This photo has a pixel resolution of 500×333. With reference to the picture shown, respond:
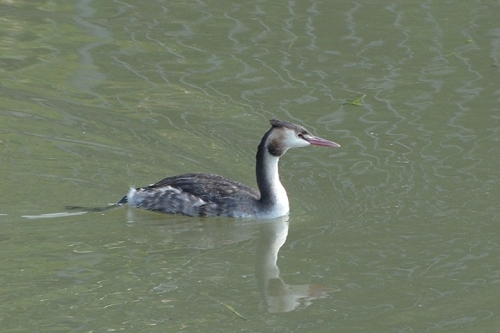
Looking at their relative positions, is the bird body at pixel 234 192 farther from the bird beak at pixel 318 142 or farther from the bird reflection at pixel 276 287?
the bird reflection at pixel 276 287

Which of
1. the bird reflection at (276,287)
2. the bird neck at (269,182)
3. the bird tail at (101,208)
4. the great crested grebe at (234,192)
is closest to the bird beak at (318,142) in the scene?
the great crested grebe at (234,192)

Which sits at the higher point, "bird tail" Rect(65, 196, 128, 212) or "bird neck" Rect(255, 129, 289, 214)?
"bird neck" Rect(255, 129, 289, 214)

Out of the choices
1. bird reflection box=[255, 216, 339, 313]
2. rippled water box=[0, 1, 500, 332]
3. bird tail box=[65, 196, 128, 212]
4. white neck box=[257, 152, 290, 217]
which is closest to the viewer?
rippled water box=[0, 1, 500, 332]

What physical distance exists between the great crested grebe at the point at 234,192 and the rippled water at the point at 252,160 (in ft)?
0.51

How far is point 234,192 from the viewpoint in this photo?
37.0 feet

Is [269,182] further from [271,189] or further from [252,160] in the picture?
[252,160]

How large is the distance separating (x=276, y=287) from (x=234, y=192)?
6.98ft

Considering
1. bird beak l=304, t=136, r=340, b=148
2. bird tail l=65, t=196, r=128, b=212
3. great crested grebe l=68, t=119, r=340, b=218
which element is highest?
bird beak l=304, t=136, r=340, b=148

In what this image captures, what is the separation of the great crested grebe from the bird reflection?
0.59 meters

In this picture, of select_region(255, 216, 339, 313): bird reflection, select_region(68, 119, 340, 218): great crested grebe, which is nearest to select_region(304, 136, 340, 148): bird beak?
select_region(68, 119, 340, 218): great crested grebe

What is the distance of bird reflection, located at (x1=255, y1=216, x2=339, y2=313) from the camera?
891 cm

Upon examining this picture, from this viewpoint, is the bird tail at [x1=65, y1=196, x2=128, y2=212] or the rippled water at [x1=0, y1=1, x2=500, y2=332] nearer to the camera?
the rippled water at [x1=0, y1=1, x2=500, y2=332]

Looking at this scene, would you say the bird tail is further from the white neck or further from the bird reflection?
the bird reflection

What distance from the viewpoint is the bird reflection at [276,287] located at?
8906 millimetres
